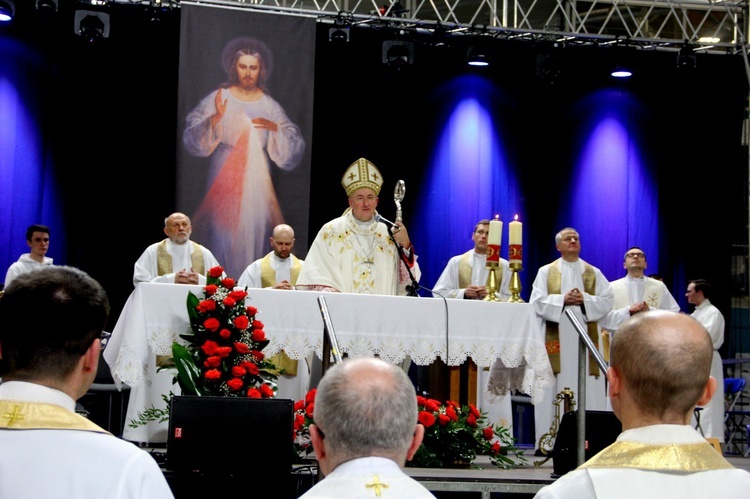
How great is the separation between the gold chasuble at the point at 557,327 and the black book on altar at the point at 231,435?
14.4 ft

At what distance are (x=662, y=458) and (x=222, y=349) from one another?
12.0 ft

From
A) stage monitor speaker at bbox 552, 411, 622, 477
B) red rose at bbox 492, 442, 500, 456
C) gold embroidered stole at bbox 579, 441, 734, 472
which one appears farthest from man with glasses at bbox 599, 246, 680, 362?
gold embroidered stole at bbox 579, 441, 734, 472

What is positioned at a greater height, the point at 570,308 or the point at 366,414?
the point at 570,308

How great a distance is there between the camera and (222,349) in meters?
5.42

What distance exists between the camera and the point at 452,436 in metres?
5.51

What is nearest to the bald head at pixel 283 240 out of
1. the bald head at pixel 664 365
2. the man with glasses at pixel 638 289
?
the man with glasses at pixel 638 289

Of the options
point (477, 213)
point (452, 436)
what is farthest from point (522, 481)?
point (477, 213)

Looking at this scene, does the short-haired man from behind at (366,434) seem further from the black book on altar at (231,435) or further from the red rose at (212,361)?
the red rose at (212,361)

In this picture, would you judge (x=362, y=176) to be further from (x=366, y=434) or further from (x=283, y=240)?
(x=366, y=434)

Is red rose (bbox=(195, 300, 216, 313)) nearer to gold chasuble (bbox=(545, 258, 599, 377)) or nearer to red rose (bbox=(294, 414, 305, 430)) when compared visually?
red rose (bbox=(294, 414, 305, 430))

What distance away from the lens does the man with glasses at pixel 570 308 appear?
865 cm

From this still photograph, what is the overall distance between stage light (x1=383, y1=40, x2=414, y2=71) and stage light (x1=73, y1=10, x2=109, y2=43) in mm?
2654

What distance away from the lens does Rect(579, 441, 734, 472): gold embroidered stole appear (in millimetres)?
2041

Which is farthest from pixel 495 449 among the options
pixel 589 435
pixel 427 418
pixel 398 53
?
pixel 398 53
